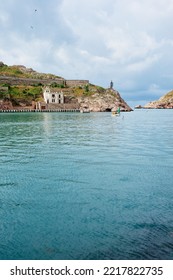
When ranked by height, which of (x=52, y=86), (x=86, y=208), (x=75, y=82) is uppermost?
(x=75, y=82)

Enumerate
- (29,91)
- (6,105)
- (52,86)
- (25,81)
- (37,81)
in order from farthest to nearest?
(37,81), (52,86), (25,81), (29,91), (6,105)

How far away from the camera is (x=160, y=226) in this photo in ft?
36.6

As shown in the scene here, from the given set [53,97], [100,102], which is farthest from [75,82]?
[53,97]

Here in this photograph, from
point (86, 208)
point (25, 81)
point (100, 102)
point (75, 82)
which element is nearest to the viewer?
point (86, 208)

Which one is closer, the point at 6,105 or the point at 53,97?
the point at 6,105

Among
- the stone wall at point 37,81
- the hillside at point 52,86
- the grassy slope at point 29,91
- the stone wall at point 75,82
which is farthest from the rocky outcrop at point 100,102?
the stone wall at point 37,81

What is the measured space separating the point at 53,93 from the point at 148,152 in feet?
407

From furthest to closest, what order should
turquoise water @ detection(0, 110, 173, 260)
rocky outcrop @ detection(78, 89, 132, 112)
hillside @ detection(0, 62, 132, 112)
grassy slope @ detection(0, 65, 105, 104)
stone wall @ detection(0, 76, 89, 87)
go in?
stone wall @ detection(0, 76, 89, 87) → rocky outcrop @ detection(78, 89, 132, 112) → grassy slope @ detection(0, 65, 105, 104) → hillside @ detection(0, 62, 132, 112) → turquoise water @ detection(0, 110, 173, 260)

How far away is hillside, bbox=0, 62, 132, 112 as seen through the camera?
144 m

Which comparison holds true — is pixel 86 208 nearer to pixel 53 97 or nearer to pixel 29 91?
pixel 53 97

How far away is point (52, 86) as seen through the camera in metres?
171

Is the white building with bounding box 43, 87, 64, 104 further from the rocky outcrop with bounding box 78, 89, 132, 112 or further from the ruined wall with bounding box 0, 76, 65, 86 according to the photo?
the ruined wall with bounding box 0, 76, 65, 86

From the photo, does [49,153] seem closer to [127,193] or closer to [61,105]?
[127,193]

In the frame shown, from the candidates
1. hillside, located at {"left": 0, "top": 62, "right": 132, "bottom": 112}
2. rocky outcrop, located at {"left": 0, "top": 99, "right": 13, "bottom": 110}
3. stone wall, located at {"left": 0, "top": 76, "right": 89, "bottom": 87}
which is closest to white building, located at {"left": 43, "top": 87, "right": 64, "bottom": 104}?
hillside, located at {"left": 0, "top": 62, "right": 132, "bottom": 112}
